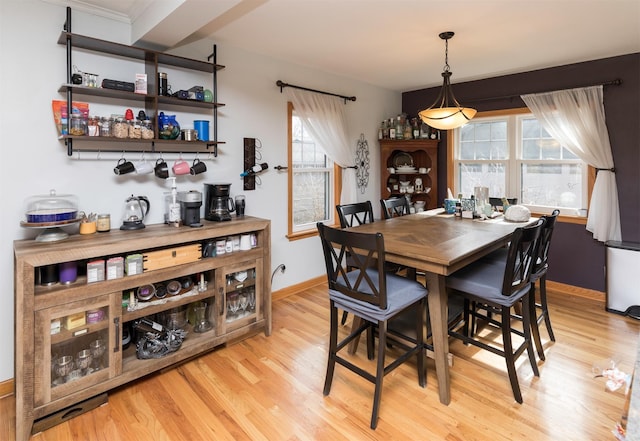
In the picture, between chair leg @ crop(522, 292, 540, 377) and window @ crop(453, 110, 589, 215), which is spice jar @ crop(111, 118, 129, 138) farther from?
window @ crop(453, 110, 589, 215)

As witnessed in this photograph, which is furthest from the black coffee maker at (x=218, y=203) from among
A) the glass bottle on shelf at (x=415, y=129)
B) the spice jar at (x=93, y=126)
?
the glass bottle on shelf at (x=415, y=129)

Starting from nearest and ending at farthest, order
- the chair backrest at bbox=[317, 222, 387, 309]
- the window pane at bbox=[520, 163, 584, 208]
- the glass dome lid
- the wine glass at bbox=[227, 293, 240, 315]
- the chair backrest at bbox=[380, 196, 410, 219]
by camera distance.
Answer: the chair backrest at bbox=[317, 222, 387, 309] → the glass dome lid → the wine glass at bbox=[227, 293, 240, 315] → the chair backrest at bbox=[380, 196, 410, 219] → the window pane at bbox=[520, 163, 584, 208]

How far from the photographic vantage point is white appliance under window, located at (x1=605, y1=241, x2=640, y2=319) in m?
3.17

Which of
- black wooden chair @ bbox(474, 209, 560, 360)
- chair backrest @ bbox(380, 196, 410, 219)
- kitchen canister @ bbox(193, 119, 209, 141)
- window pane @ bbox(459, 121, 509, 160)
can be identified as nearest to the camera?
black wooden chair @ bbox(474, 209, 560, 360)

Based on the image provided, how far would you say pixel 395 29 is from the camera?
2.71 meters

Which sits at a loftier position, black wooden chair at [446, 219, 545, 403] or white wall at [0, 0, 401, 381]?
white wall at [0, 0, 401, 381]

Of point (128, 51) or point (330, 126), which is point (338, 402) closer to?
point (128, 51)

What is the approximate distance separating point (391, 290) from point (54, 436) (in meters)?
1.90

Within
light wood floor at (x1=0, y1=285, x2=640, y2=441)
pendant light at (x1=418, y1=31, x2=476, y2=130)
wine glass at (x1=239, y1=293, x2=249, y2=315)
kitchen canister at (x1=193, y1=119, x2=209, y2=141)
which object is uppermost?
pendant light at (x1=418, y1=31, x2=476, y2=130)

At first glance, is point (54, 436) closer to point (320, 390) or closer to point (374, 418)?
point (320, 390)

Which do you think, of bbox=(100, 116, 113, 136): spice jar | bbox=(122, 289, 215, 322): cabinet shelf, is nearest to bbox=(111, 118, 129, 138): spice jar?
bbox=(100, 116, 113, 136): spice jar

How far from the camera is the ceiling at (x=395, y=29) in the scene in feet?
7.47

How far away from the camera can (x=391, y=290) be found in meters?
2.02

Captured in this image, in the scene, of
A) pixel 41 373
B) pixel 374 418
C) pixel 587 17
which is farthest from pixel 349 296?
pixel 587 17
